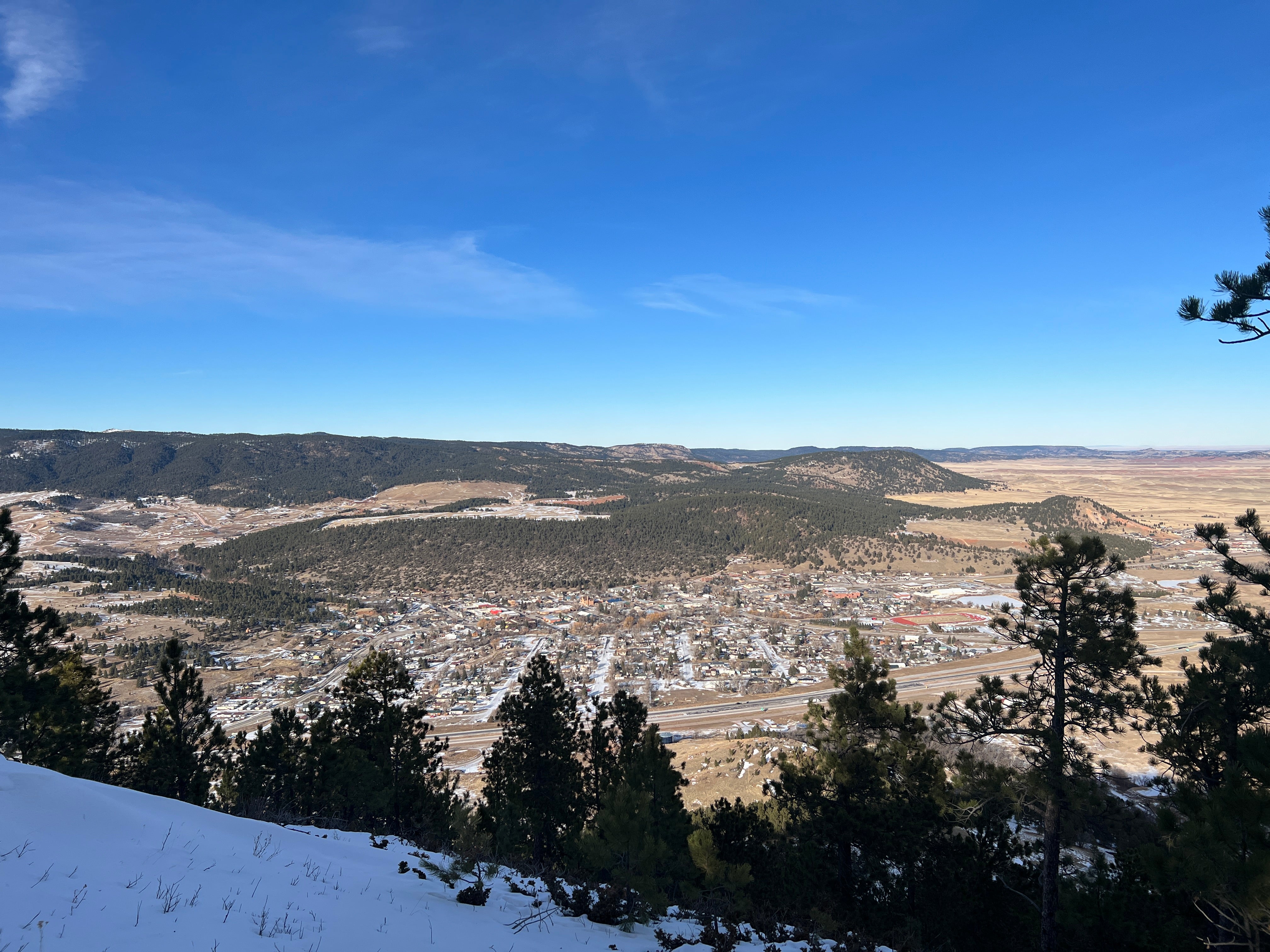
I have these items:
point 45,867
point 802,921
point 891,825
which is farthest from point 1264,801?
point 45,867

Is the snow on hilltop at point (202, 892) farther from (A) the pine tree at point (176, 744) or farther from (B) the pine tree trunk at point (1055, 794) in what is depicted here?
(A) the pine tree at point (176, 744)

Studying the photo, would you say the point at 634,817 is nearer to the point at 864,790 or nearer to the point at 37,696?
the point at 864,790

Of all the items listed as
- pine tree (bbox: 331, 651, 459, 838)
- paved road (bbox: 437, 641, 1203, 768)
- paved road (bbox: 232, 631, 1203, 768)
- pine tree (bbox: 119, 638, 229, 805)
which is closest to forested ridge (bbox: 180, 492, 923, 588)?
paved road (bbox: 232, 631, 1203, 768)

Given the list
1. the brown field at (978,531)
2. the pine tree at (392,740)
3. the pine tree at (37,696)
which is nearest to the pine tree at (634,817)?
the pine tree at (392,740)

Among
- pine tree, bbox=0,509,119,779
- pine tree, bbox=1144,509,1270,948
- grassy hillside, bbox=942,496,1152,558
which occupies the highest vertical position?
pine tree, bbox=1144,509,1270,948

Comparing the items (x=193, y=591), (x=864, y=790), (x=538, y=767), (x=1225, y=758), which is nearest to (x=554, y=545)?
(x=193, y=591)

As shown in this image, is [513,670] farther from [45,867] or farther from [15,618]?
[45,867]

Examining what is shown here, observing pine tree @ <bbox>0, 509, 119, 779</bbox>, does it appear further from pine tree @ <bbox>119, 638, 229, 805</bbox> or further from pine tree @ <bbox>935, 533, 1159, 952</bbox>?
pine tree @ <bbox>935, 533, 1159, 952</bbox>
